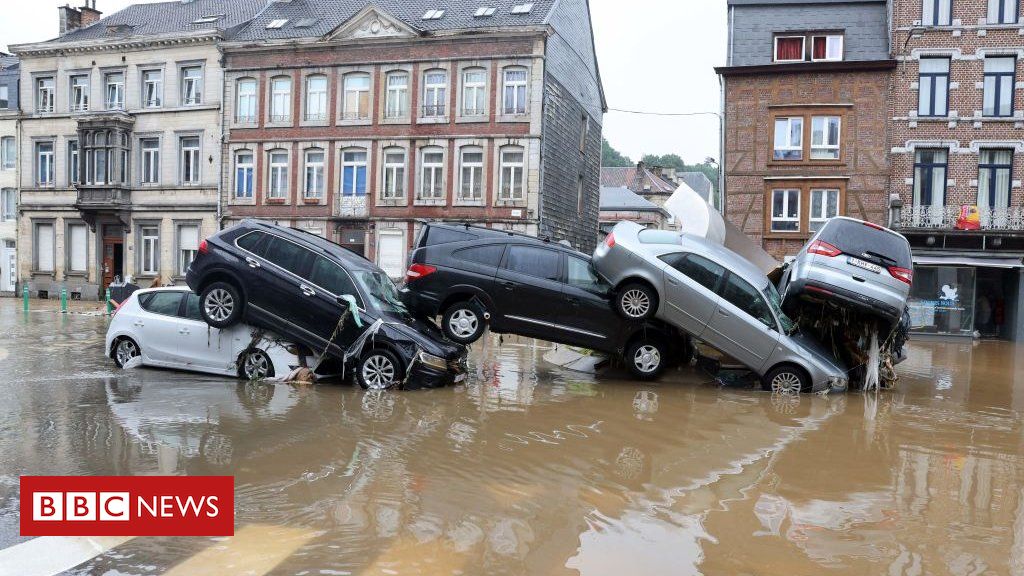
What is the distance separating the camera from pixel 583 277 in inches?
458

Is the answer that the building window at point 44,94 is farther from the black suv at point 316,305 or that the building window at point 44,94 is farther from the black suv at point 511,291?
the black suv at point 511,291

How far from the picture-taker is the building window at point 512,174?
28781 mm

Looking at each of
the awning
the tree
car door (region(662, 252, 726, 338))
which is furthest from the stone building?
the tree

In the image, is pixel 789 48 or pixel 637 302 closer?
pixel 637 302

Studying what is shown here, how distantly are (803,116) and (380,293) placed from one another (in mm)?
19698

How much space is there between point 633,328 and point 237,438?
5814mm

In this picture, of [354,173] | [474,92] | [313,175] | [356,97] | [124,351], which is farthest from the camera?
[313,175]

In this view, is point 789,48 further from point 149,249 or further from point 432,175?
point 149,249

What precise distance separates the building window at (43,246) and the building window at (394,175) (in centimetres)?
1651

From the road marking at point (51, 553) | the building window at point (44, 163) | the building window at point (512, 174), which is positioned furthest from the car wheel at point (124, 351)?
the building window at point (44, 163)

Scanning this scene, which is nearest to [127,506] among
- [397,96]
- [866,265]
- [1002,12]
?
[866,265]

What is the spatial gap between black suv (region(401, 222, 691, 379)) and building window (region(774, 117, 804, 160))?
675 inches

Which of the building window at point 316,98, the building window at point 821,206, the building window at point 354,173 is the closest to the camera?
the building window at point 821,206

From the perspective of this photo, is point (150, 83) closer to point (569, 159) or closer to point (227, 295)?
point (569, 159)
